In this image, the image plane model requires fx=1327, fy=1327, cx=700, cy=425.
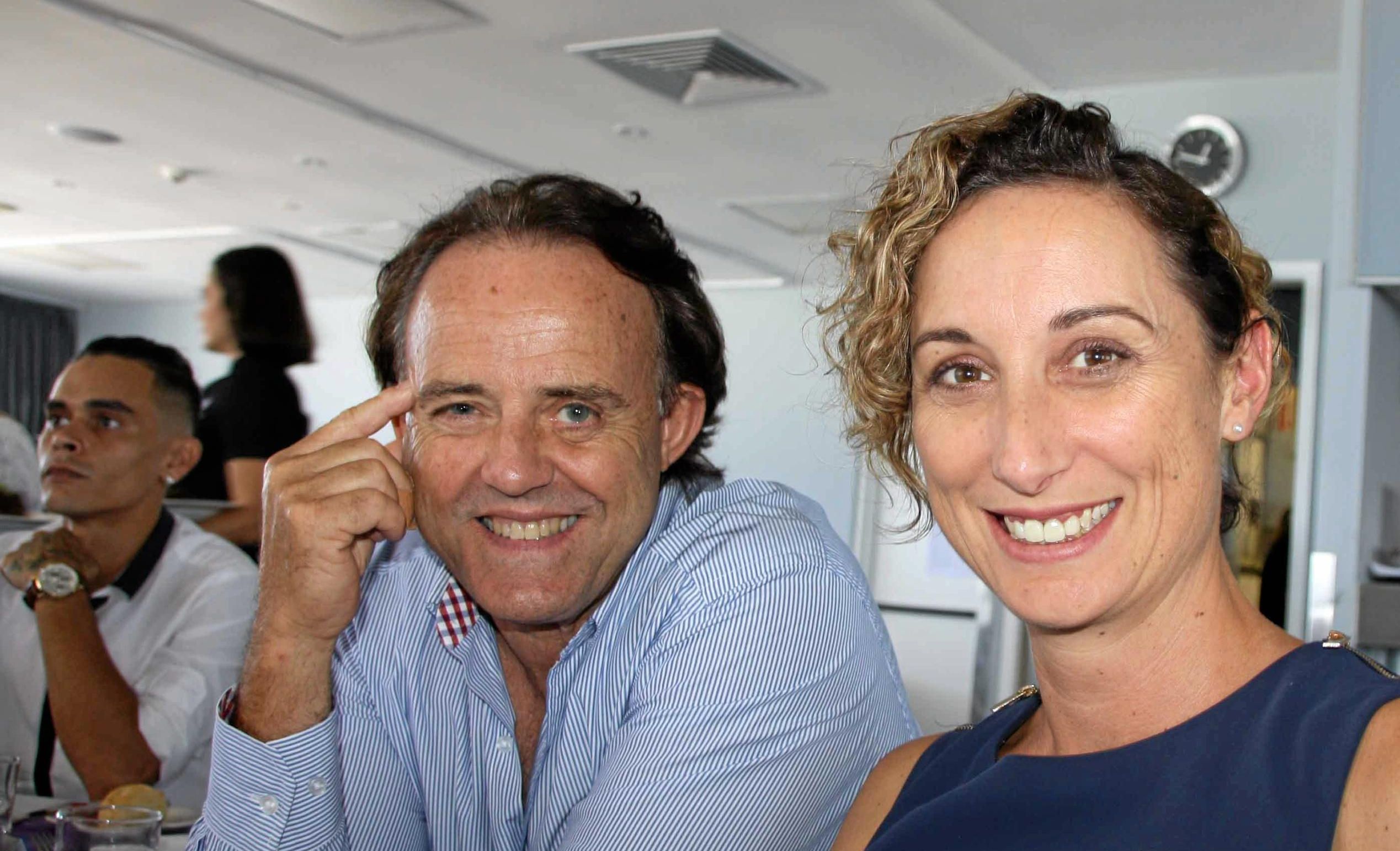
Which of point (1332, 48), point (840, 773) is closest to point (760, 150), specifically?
point (1332, 48)

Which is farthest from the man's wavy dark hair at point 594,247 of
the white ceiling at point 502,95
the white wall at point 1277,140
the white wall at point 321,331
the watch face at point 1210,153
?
the white wall at point 321,331

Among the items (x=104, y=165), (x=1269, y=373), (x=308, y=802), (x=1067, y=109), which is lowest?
(x=308, y=802)

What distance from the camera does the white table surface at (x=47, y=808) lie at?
1594mm

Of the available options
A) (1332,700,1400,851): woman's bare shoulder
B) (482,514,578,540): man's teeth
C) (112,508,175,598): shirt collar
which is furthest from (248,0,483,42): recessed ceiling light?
(1332,700,1400,851): woman's bare shoulder

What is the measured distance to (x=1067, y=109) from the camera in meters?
Answer: 1.15

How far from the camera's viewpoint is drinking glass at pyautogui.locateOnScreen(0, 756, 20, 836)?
4.76 feet

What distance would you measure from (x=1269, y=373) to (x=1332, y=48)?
160 inches

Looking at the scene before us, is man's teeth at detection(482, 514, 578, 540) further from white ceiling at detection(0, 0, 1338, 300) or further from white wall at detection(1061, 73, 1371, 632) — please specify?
white wall at detection(1061, 73, 1371, 632)

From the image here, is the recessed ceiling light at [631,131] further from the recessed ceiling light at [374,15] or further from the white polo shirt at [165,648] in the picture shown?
the white polo shirt at [165,648]

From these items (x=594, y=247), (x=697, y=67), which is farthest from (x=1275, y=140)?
(x=594, y=247)

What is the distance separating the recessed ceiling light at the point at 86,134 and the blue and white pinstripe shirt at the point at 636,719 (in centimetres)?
571

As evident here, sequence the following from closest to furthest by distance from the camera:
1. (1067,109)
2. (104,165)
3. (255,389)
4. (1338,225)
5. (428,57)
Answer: (1067,109) → (1338,225) → (255,389) → (428,57) → (104,165)

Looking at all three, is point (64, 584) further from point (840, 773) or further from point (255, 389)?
point (840, 773)

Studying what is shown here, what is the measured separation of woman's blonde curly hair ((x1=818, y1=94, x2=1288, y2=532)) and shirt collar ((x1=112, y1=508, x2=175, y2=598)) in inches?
69.2
